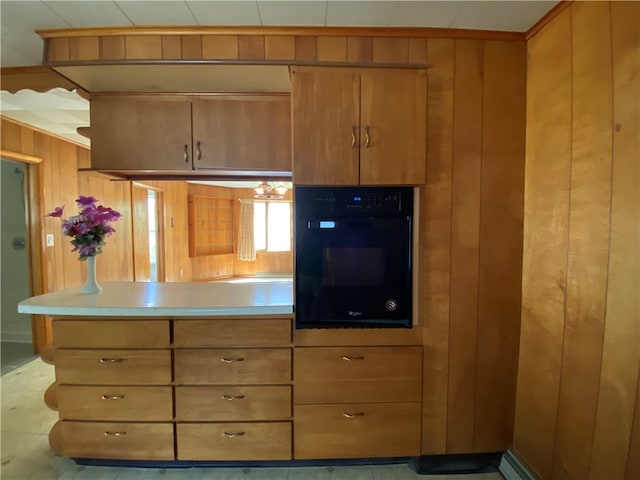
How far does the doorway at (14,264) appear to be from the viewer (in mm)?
3186

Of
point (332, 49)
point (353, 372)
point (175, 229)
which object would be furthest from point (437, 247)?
point (175, 229)

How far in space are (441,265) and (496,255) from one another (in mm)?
312

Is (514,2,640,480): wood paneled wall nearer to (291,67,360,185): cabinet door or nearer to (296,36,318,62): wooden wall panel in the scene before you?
(291,67,360,185): cabinet door

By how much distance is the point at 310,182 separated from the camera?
1.52m

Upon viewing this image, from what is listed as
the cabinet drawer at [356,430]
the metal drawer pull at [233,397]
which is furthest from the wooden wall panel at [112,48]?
the cabinet drawer at [356,430]

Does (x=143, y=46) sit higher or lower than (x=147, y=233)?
higher

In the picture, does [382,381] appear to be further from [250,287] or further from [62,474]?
[62,474]

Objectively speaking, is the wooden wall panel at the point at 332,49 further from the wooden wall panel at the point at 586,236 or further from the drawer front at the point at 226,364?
the drawer front at the point at 226,364

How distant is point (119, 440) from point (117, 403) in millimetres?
207

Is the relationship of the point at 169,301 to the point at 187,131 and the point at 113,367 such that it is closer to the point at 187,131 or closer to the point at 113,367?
the point at 113,367

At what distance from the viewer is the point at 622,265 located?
110 centimetres

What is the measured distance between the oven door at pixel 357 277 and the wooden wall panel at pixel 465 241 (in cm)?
29

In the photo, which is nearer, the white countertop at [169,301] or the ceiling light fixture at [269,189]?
the white countertop at [169,301]

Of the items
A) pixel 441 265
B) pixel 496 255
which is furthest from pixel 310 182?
pixel 496 255
